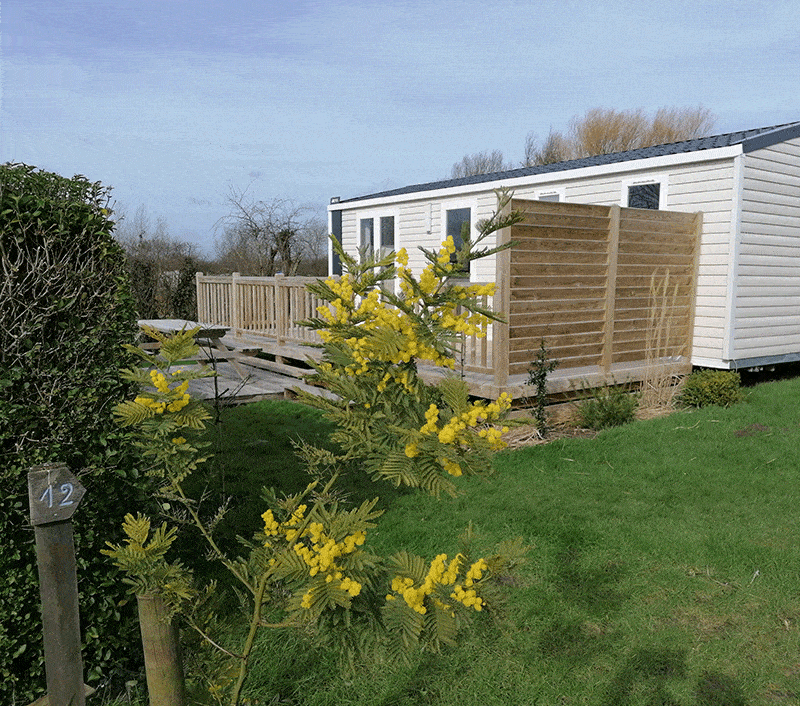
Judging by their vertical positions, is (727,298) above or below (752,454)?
above

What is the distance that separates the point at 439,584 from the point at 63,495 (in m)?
1.09

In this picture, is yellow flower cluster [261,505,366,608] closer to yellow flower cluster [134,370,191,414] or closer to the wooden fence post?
yellow flower cluster [134,370,191,414]

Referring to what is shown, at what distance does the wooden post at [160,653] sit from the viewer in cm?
189

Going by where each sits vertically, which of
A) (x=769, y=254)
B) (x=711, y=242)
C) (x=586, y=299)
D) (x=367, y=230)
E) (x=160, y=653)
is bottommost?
(x=160, y=653)

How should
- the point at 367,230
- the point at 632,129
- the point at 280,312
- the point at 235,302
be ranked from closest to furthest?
the point at 280,312 < the point at 235,302 < the point at 367,230 < the point at 632,129

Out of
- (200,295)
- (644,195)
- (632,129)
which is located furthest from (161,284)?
(632,129)

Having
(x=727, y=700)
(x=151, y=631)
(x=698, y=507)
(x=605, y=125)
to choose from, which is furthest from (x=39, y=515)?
(x=605, y=125)

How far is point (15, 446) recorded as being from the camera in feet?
7.59

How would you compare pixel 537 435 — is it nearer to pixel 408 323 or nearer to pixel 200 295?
pixel 408 323

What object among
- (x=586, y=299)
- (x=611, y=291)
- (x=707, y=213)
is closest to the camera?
(x=586, y=299)

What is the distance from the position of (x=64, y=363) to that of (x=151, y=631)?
1.08 metres

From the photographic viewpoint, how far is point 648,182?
364 inches

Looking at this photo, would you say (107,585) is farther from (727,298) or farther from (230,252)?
(230,252)

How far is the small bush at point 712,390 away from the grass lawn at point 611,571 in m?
0.76
